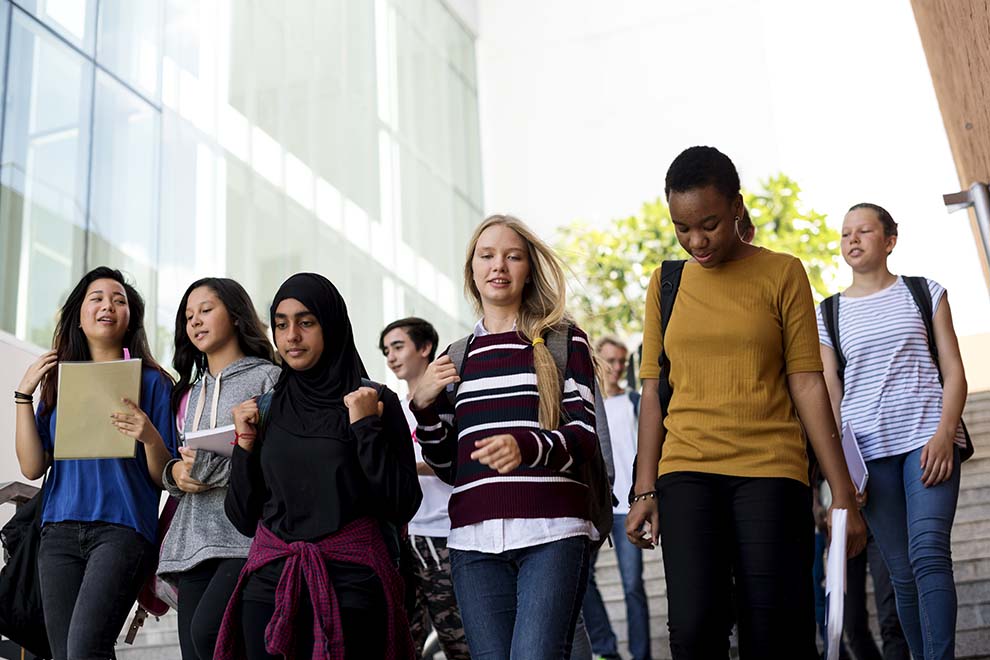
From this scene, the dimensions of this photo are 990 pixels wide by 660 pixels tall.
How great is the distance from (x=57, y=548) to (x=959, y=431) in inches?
120

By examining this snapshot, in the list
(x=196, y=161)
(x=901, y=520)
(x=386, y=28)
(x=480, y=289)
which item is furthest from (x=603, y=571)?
(x=386, y=28)

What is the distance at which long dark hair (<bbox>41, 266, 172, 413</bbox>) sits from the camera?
3982 mm

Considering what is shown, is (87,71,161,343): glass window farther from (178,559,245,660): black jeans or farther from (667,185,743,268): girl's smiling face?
(667,185,743,268): girl's smiling face

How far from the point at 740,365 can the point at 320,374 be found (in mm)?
1190

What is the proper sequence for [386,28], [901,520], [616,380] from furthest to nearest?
[386,28], [616,380], [901,520]

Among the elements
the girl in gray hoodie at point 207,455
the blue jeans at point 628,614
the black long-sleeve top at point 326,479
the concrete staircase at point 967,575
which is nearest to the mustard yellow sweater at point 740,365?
the black long-sleeve top at point 326,479

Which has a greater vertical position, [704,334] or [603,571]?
[704,334]

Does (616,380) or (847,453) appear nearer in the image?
(847,453)

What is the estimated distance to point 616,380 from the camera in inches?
274

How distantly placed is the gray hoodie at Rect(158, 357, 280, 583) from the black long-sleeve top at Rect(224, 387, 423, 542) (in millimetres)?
260

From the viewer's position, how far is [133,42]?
29.4 feet

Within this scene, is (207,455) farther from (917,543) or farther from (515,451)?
(917,543)

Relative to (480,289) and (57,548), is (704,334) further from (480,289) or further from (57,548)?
(57,548)

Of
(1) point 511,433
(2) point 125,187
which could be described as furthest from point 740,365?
(2) point 125,187
